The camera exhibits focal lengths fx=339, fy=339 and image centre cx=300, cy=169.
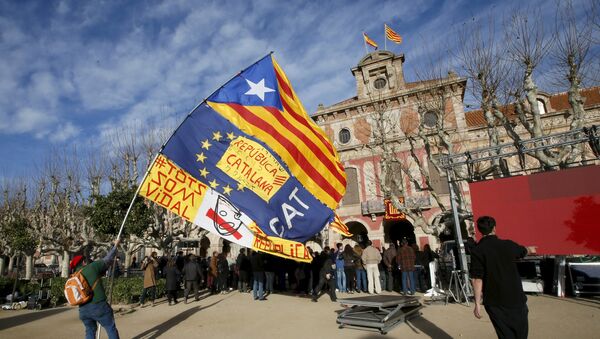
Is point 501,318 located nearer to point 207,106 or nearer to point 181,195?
point 181,195

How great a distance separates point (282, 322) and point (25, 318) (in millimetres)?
6697

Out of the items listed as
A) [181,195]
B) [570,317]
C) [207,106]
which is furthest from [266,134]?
[570,317]

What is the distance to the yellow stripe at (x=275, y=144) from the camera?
527cm

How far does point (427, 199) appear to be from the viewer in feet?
71.3

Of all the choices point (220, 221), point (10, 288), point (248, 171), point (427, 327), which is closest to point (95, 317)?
point (220, 221)

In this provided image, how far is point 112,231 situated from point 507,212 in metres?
12.5

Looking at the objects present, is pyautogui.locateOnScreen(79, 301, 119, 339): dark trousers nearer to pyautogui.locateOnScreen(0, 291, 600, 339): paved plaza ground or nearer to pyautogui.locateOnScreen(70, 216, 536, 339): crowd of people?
pyautogui.locateOnScreen(70, 216, 536, 339): crowd of people

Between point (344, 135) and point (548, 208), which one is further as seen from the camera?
point (344, 135)

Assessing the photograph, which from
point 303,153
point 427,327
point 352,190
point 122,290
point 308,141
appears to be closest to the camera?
point 303,153

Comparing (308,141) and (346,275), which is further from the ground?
(308,141)

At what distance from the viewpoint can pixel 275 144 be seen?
5.55m

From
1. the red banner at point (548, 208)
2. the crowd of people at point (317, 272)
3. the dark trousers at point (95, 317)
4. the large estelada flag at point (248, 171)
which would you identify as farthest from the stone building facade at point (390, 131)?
the dark trousers at point (95, 317)

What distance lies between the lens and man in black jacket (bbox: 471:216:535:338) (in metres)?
3.33

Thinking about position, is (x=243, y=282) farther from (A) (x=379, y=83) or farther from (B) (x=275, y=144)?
(A) (x=379, y=83)
